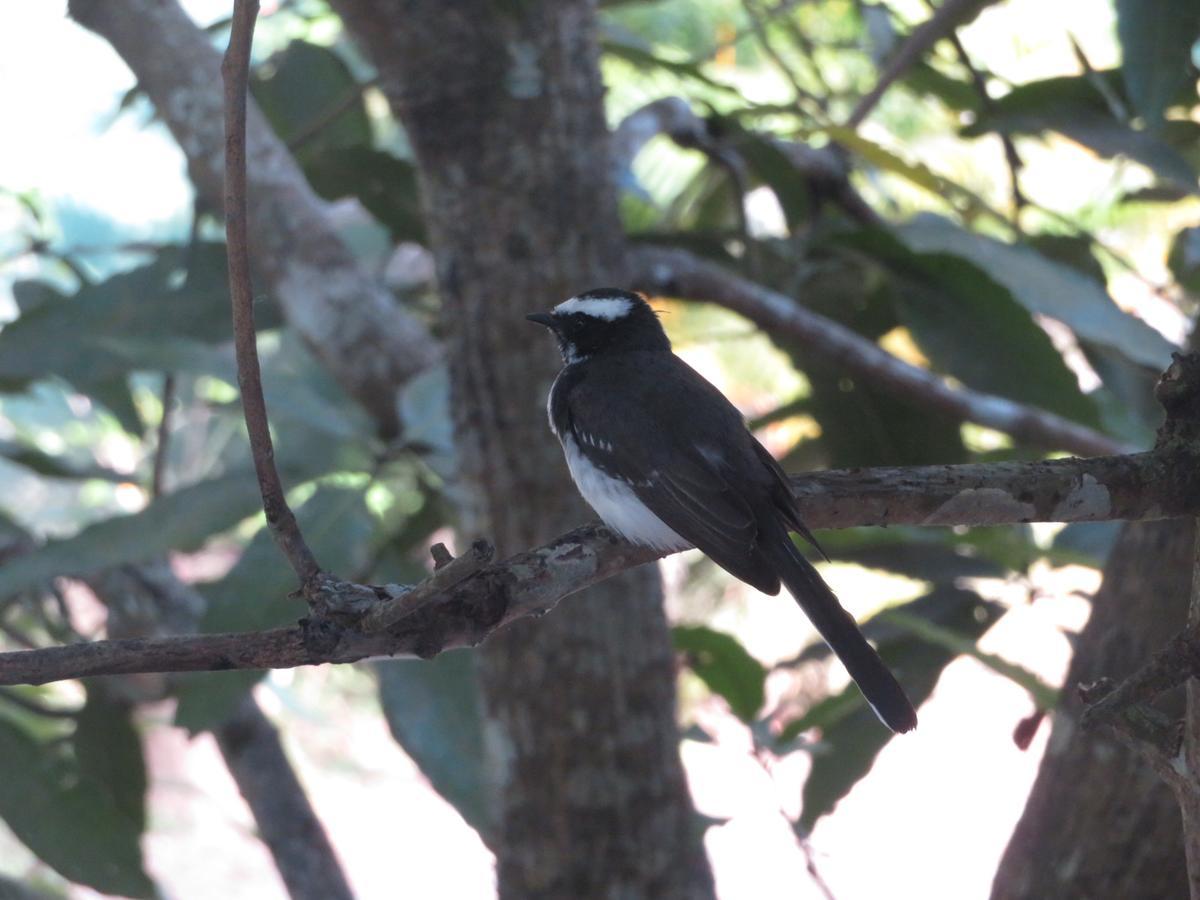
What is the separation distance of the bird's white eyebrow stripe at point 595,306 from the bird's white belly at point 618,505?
26cm

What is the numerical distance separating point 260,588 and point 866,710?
1316 millimetres

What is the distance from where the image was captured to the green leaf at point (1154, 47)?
2.72 metres

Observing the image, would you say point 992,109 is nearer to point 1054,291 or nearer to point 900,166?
point 900,166

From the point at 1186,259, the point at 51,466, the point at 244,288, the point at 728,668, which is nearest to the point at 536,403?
the point at 728,668

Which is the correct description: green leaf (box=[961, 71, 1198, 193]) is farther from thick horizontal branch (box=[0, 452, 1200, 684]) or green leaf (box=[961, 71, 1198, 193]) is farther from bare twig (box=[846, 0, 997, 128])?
thick horizontal branch (box=[0, 452, 1200, 684])

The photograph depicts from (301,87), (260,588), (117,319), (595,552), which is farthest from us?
(301,87)

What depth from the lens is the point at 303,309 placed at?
317cm

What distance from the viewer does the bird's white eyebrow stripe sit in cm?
252

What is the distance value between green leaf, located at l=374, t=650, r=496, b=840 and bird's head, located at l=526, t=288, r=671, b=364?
69 centimetres

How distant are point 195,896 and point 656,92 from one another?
19.6 feet

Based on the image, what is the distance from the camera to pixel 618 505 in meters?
2.20

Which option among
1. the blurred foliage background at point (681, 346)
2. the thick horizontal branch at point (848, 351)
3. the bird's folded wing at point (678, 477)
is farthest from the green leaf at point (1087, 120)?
the bird's folded wing at point (678, 477)

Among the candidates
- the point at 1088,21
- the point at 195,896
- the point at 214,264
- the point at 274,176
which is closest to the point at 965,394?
the point at 274,176

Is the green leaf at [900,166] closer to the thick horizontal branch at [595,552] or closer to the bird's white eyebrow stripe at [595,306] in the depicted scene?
the bird's white eyebrow stripe at [595,306]
